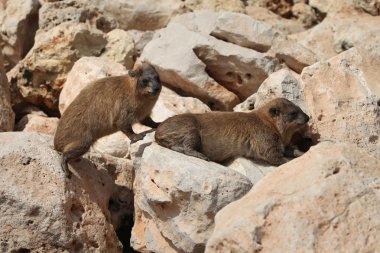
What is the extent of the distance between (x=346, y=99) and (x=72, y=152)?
145 inches

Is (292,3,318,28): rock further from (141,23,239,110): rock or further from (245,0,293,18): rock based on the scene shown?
(141,23,239,110): rock

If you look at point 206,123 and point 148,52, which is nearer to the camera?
point 206,123

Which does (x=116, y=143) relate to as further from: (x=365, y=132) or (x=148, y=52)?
(x=365, y=132)

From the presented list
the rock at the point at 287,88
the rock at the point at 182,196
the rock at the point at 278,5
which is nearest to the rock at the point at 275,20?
the rock at the point at 278,5

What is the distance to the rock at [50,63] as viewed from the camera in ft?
39.2

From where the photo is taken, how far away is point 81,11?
13.0 m

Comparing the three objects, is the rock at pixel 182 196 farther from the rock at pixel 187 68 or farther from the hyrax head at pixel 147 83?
the rock at pixel 187 68

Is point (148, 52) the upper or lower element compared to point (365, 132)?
lower

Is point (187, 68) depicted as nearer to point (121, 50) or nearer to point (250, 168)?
point (121, 50)

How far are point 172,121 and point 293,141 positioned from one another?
1.93 metres

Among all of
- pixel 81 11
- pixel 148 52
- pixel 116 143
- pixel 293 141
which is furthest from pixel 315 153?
pixel 81 11

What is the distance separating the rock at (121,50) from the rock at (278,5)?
3328 millimetres

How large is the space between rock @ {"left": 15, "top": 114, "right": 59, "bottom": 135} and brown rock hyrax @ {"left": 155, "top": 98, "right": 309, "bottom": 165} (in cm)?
290

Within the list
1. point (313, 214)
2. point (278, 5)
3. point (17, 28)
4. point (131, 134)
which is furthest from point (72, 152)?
point (278, 5)
